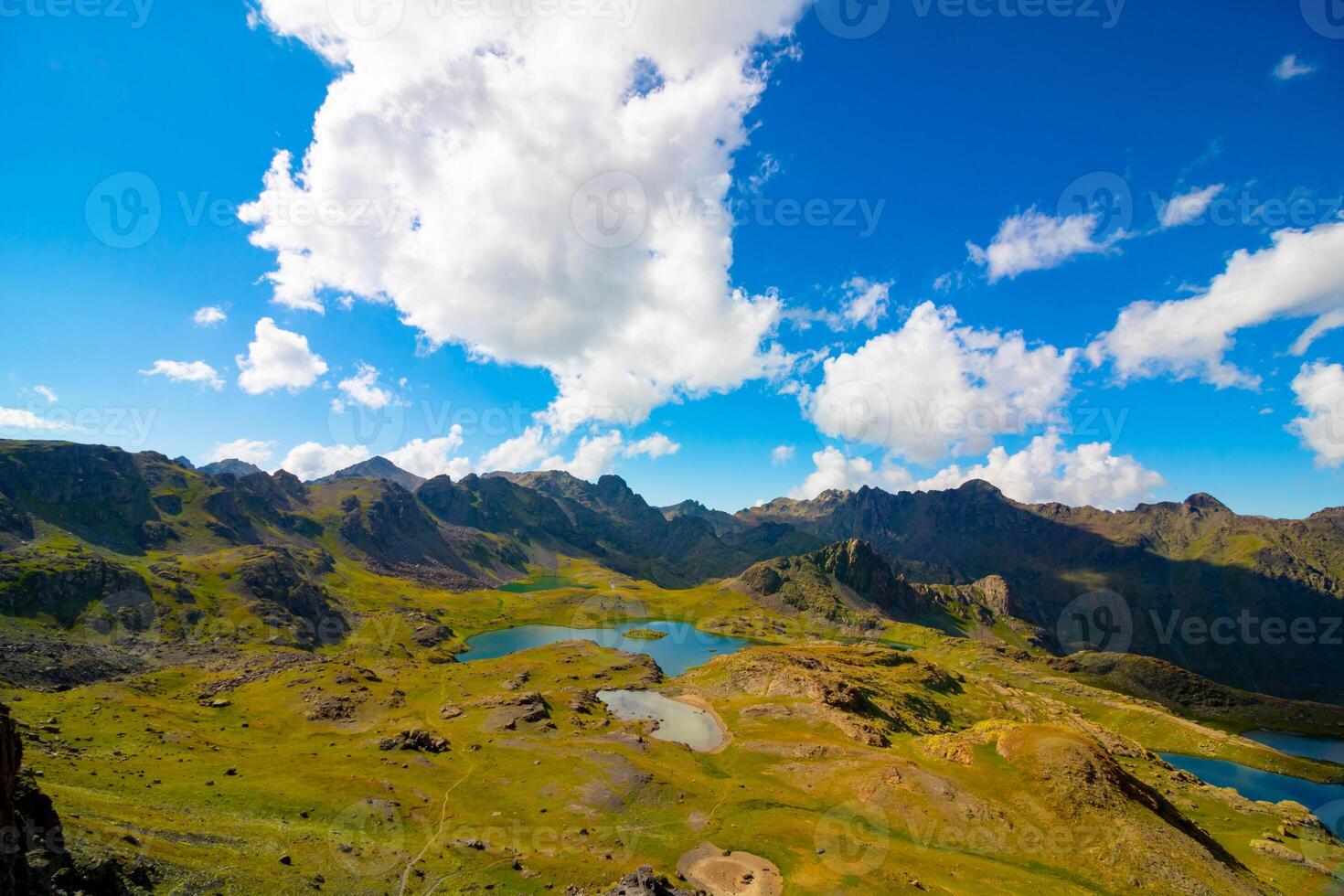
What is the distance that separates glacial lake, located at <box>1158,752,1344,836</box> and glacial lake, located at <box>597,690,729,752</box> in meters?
116

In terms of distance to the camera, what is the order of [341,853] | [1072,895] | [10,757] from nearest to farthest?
[10,757] < [341,853] < [1072,895]

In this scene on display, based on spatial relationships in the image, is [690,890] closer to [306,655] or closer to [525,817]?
[525,817]

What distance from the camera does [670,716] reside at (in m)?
127

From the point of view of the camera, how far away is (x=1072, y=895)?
58188 millimetres

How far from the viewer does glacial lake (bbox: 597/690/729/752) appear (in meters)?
110

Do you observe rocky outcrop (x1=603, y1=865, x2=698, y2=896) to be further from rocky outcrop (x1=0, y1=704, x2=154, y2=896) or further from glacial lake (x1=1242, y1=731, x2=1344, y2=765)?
glacial lake (x1=1242, y1=731, x2=1344, y2=765)

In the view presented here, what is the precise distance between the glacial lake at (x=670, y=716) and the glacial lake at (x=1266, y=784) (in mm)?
116313

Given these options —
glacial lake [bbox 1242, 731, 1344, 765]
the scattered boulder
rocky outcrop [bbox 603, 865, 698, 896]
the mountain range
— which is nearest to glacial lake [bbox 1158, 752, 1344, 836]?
the mountain range

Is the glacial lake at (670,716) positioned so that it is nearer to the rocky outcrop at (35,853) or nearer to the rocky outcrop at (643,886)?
the rocky outcrop at (643,886)

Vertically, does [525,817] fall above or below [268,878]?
below

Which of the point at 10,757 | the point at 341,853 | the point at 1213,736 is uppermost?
the point at 10,757

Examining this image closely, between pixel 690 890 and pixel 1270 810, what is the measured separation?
121 meters

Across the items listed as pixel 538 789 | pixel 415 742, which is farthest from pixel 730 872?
pixel 415 742

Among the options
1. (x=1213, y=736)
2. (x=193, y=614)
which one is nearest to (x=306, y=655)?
(x=193, y=614)
